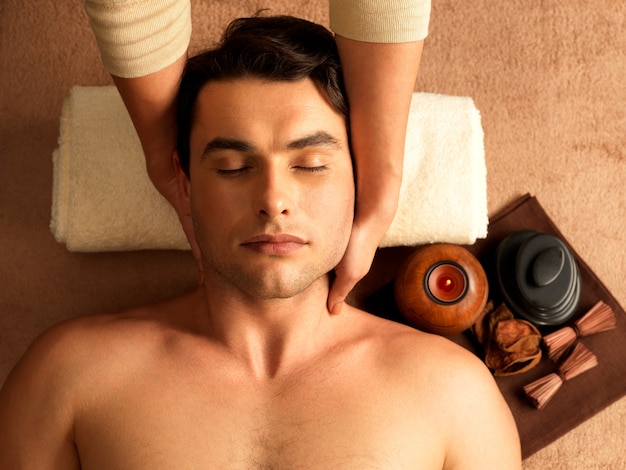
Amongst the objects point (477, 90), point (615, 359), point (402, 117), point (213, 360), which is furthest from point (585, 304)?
point (213, 360)

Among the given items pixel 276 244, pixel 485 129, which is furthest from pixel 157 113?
pixel 485 129

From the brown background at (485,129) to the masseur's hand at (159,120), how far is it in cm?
26

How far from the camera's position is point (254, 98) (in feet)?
4.19

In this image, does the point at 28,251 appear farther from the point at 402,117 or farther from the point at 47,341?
the point at 402,117

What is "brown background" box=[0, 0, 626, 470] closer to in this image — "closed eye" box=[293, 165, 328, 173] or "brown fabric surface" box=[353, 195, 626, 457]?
"brown fabric surface" box=[353, 195, 626, 457]

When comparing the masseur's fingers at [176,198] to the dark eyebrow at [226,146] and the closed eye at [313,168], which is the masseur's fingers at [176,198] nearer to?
the dark eyebrow at [226,146]

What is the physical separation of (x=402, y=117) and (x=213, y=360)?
1.95 ft

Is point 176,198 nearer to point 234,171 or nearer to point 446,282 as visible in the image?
point 234,171

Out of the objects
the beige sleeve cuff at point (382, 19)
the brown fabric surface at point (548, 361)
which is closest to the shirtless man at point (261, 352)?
the beige sleeve cuff at point (382, 19)

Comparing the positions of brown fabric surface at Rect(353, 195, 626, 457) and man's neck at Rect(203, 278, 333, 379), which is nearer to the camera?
man's neck at Rect(203, 278, 333, 379)

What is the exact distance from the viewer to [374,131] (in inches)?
52.7

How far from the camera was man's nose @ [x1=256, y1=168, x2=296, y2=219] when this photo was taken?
121 cm

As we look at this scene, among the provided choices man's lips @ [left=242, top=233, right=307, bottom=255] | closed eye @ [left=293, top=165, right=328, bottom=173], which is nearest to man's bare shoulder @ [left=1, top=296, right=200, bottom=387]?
man's lips @ [left=242, top=233, right=307, bottom=255]

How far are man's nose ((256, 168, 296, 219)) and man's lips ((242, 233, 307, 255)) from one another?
42 mm
